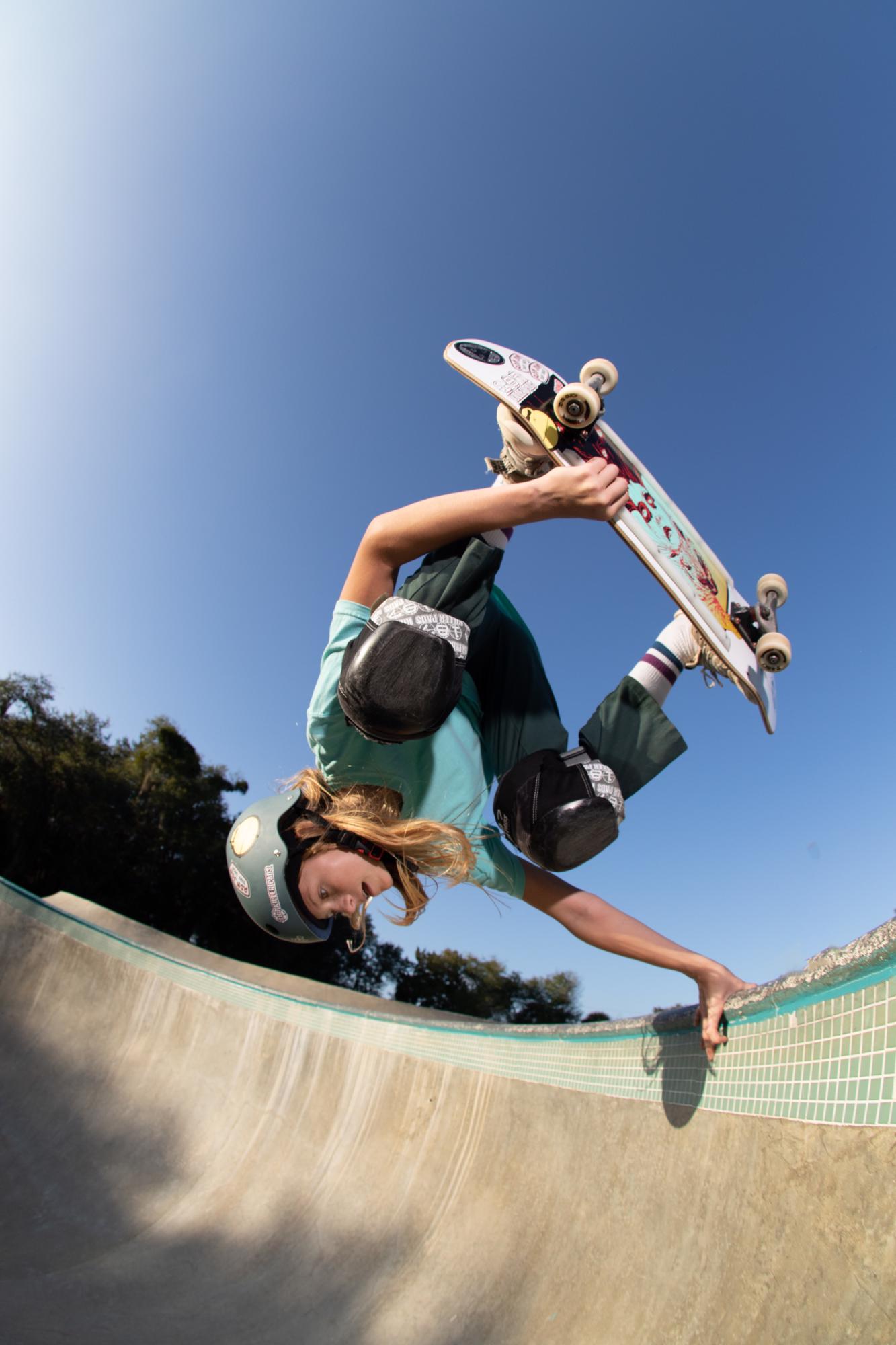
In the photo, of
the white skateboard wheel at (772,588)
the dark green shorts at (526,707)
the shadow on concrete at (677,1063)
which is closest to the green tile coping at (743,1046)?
the shadow on concrete at (677,1063)

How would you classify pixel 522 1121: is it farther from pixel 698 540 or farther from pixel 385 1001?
pixel 385 1001

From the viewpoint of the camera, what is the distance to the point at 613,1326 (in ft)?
6.56

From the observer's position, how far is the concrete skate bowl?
58.5 inches

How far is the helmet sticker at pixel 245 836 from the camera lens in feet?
8.61

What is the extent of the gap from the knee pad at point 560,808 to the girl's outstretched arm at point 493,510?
0.83 m

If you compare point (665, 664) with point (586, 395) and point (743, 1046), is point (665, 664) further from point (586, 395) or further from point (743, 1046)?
point (743, 1046)

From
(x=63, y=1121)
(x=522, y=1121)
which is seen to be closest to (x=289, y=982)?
(x=63, y=1121)

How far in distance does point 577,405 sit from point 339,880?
192 cm

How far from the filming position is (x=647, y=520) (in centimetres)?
252

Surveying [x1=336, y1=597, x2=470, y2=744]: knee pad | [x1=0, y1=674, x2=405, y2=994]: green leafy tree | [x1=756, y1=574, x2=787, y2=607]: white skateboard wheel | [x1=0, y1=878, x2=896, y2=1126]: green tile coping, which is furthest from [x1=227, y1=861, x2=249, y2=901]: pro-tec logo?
[x1=0, y1=674, x2=405, y2=994]: green leafy tree

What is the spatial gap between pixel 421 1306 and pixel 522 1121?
0.90m

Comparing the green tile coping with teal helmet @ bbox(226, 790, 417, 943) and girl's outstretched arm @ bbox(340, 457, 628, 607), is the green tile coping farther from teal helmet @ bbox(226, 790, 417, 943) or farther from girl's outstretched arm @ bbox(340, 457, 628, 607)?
girl's outstretched arm @ bbox(340, 457, 628, 607)

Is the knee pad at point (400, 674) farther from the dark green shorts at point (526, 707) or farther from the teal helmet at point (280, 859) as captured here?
the teal helmet at point (280, 859)

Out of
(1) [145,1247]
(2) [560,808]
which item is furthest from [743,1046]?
(1) [145,1247]
